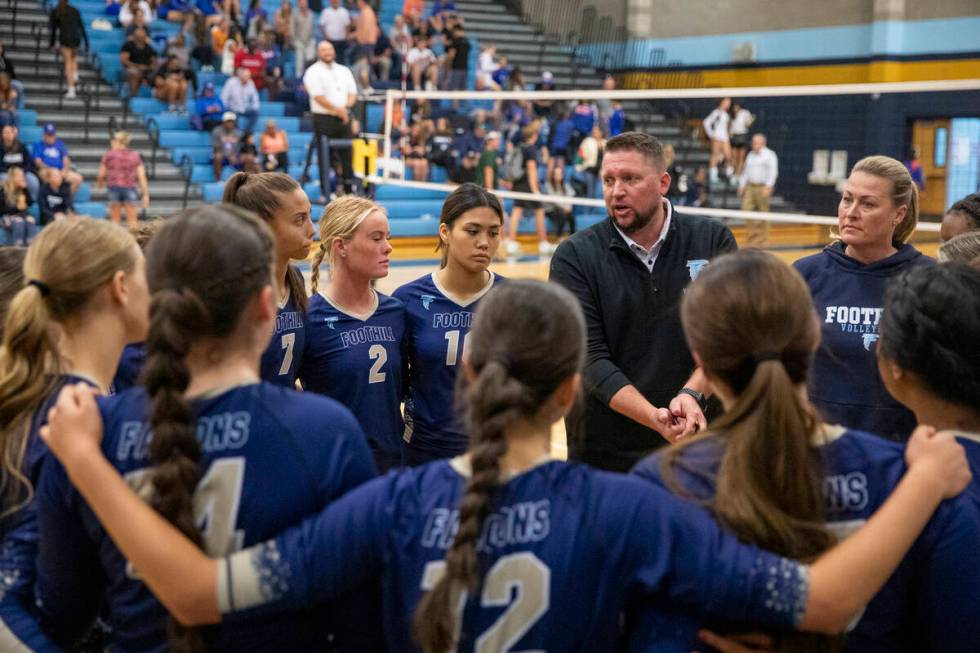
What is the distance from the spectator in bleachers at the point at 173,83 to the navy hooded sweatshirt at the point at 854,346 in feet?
59.7

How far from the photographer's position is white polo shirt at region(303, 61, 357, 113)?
16.2 meters

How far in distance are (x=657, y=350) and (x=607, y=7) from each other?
27883 millimetres

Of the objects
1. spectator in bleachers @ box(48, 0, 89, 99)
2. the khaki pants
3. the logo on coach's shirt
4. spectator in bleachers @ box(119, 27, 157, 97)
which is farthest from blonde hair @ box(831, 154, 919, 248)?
spectator in bleachers @ box(119, 27, 157, 97)

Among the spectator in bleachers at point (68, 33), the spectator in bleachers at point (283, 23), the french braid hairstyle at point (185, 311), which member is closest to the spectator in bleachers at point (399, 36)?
the spectator in bleachers at point (283, 23)

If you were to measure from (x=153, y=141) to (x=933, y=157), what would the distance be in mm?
17327

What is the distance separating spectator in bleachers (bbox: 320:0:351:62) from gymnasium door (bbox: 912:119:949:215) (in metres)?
12.3

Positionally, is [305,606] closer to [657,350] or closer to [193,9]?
[657,350]

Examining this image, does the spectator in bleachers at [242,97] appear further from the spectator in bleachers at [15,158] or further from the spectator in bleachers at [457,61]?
the spectator in bleachers at [457,61]

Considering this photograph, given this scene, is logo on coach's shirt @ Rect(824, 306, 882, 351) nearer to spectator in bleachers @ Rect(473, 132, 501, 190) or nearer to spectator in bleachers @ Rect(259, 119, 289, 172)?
spectator in bleachers @ Rect(473, 132, 501, 190)

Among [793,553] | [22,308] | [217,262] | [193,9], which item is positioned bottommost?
[793,553]

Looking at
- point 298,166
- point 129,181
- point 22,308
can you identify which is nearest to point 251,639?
point 22,308

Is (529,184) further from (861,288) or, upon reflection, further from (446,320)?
(861,288)

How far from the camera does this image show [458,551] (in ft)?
6.08

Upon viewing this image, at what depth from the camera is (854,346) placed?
4.11 meters
